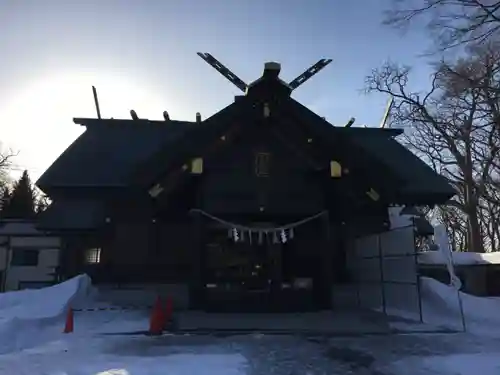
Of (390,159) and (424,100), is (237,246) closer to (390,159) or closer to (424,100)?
(390,159)

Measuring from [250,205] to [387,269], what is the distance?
14.5ft

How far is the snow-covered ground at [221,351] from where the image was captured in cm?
574

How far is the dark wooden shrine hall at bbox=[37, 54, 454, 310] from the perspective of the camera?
1055 centimetres

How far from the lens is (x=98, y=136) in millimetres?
16250

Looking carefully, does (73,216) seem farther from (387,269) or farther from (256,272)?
(387,269)

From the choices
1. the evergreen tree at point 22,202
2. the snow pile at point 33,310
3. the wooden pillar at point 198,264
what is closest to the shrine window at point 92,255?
the snow pile at point 33,310

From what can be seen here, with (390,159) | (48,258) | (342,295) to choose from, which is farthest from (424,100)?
(48,258)

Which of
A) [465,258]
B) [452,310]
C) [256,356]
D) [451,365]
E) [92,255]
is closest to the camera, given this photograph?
[451,365]

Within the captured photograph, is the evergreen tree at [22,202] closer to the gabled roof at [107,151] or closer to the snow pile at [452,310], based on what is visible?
the gabled roof at [107,151]

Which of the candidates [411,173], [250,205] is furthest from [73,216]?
[411,173]

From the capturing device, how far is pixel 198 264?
10.2m

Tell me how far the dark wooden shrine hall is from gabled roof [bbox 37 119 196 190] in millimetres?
296

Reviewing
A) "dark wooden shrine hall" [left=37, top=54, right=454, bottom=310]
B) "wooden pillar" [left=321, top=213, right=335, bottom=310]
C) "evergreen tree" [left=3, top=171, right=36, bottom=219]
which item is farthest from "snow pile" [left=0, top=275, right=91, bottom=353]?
"evergreen tree" [left=3, top=171, right=36, bottom=219]

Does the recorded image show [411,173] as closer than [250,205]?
No
